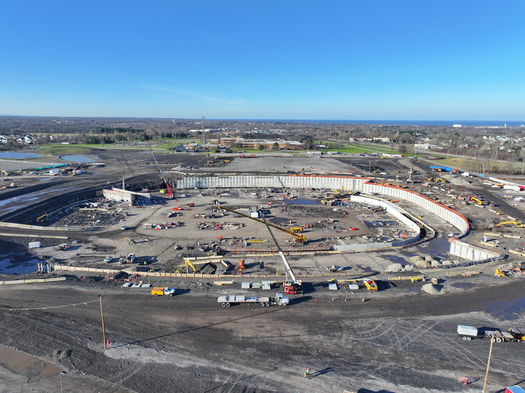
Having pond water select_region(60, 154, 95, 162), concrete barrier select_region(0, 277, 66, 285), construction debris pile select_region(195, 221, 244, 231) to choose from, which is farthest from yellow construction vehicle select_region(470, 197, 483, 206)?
pond water select_region(60, 154, 95, 162)

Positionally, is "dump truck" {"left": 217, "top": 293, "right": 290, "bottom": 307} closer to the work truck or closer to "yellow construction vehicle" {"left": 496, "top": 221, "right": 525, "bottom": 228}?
the work truck

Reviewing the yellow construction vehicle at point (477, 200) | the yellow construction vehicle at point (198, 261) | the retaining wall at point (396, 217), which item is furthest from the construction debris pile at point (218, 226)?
the yellow construction vehicle at point (477, 200)

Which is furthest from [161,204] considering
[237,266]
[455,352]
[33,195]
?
[455,352]

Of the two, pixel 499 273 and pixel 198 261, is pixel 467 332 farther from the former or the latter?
pixel 198 261

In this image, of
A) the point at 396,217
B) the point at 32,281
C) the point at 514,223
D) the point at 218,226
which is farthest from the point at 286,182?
the point at 32,281

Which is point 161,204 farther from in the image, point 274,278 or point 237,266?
Answer: point 274,278

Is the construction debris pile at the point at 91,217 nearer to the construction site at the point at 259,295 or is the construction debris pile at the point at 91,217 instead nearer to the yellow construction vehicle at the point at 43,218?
the construction site at the point at 259,295

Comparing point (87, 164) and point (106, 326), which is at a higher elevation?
point (87, 164)
